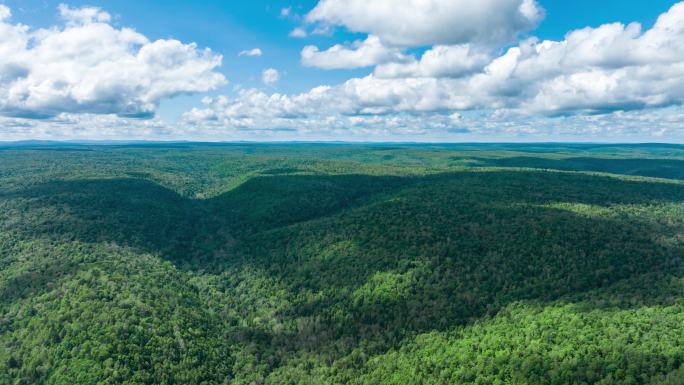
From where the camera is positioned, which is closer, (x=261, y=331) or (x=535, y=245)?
(x=261, y=331)

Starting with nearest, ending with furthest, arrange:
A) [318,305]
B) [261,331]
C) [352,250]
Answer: [261,331], [318,305], [352,250]

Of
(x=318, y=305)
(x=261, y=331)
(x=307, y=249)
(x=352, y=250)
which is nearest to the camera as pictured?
(x=261, y=331)

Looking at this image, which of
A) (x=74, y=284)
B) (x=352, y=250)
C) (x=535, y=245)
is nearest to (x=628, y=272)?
(x=535, y=245)

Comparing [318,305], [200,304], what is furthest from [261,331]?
[200,304]

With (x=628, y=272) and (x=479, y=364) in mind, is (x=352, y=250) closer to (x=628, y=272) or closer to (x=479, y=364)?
(x=479, y=364)

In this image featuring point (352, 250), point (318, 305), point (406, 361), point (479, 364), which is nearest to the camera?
point (479, 364)

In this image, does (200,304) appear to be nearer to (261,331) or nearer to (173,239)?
(261,331)

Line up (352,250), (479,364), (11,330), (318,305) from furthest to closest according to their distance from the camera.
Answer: (352,250) < (318,305) < (11,330) < (479,364)

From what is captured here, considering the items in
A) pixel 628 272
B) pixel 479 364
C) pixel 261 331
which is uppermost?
→ pixel 628 272

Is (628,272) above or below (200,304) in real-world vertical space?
above
